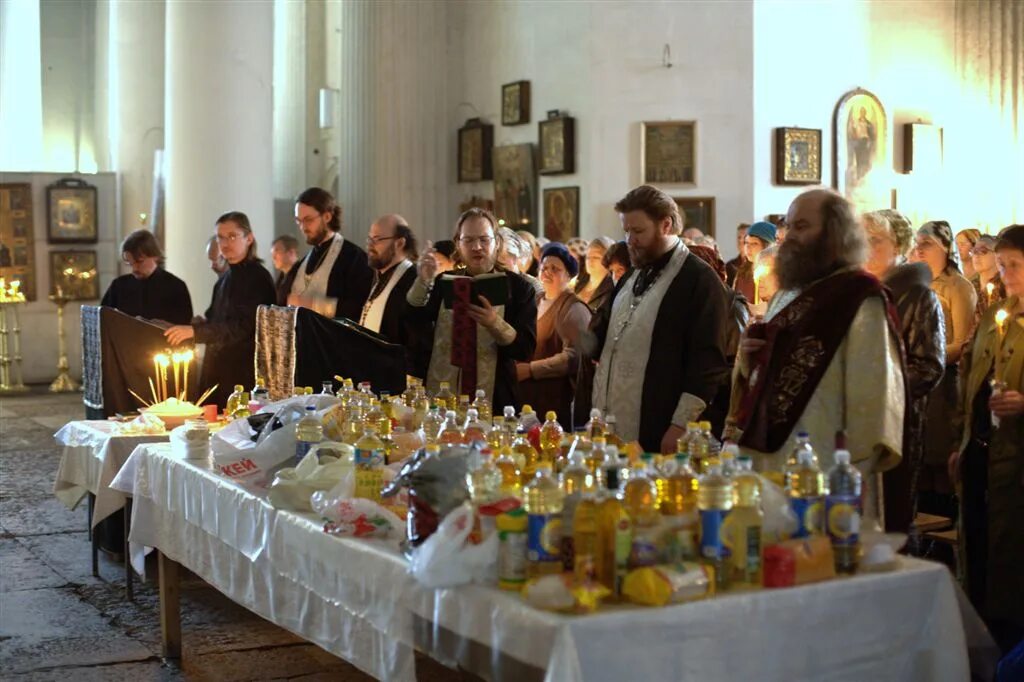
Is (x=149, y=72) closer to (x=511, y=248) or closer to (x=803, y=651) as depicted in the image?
(x=511, y=248)

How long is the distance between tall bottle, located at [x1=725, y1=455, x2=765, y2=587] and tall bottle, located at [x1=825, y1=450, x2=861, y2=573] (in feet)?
0.67

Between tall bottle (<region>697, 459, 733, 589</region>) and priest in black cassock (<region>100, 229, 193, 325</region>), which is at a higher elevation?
priest in black cassock (<region>100, 229, 193, 325</region>)

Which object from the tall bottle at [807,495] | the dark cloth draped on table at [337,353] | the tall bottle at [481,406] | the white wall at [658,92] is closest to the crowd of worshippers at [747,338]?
the dark cloth draped on table at [337,353]

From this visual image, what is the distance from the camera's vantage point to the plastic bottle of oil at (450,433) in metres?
4.02

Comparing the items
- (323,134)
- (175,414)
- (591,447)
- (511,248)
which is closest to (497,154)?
(323,134)

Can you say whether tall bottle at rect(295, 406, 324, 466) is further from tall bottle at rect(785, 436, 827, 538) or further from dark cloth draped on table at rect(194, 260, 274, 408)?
dark cloth draped on table at rect(194, 260, 274, 408)

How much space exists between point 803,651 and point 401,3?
1474 centimetres

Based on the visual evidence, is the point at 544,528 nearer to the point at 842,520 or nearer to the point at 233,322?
the point at 842,520

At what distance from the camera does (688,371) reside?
16.1 feet

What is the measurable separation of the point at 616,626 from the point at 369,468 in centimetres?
124

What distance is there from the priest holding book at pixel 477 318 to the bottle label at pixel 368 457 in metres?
1.66

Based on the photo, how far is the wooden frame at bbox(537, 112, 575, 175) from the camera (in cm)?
1540

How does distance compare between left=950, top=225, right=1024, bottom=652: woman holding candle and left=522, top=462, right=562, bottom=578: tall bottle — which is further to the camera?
left=950, top=225, right=1024, bottom=652: woman holding candle

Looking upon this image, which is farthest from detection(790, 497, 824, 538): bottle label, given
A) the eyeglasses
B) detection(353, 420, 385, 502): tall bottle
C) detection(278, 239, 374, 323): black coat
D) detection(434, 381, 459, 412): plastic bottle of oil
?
detection(278, 239, 374, 323): black coat
